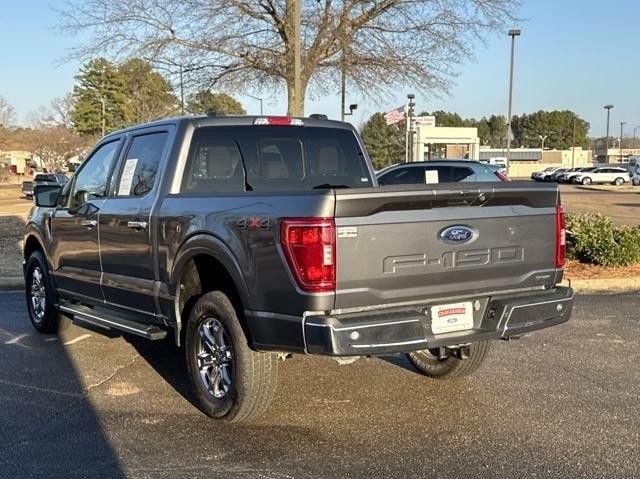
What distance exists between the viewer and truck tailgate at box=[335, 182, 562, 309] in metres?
3.97

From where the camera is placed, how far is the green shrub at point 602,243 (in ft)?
34.9

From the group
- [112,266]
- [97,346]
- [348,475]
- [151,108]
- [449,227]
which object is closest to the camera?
[348,475]

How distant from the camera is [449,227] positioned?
4.27m

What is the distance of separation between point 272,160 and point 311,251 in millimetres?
1871

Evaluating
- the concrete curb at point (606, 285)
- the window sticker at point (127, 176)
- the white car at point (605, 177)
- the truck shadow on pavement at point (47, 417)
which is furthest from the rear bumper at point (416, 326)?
the white car at point (605, 177)

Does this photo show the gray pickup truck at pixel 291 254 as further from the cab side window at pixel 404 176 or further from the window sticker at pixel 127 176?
the cab side window at pixel 404 176

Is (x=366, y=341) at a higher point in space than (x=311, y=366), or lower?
higher

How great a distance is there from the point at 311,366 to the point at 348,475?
2187 mm

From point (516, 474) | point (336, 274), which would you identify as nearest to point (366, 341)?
point (336, 274)

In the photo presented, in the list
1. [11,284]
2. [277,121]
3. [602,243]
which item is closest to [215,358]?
[277,121]

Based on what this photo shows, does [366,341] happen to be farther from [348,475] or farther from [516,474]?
[516,474]

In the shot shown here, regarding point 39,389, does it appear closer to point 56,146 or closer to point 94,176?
point 94,176

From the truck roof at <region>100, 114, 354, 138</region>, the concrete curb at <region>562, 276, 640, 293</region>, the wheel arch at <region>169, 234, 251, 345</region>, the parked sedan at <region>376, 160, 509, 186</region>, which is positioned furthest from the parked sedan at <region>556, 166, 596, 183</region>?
the wheel arch at <region>169, 234, 251, 345</region>

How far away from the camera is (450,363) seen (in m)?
5.56
